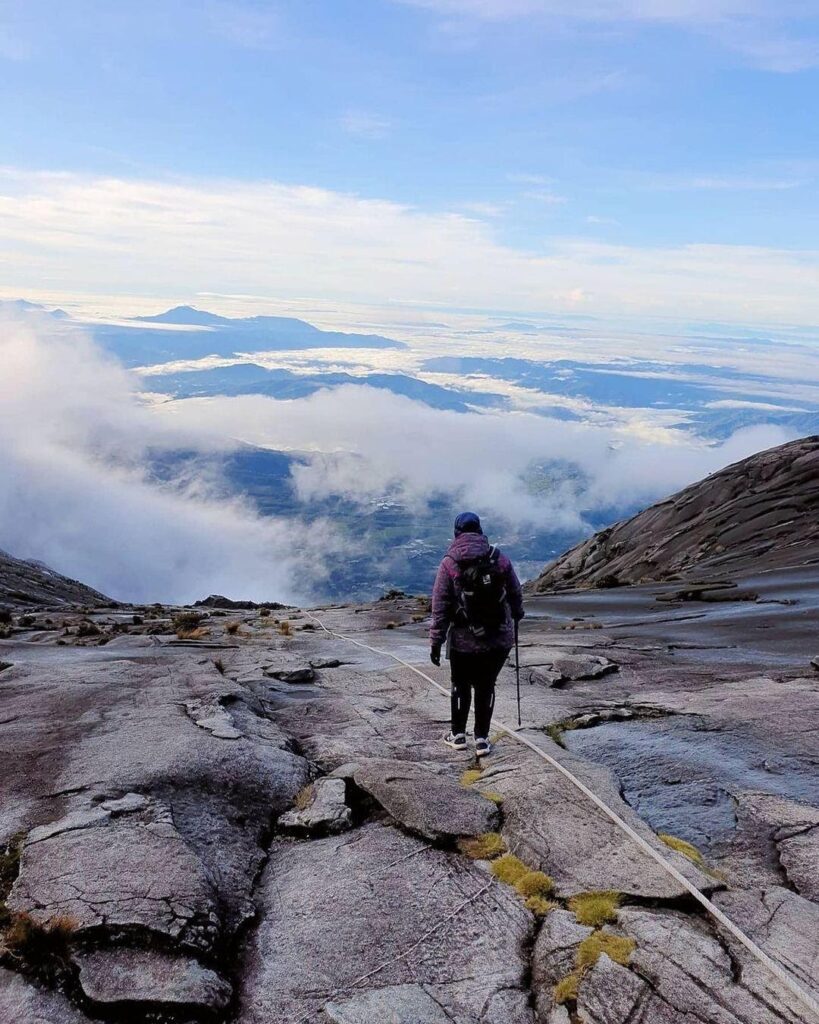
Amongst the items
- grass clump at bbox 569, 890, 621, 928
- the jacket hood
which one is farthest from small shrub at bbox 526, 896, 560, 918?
the jacket hood

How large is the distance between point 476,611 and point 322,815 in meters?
4.30

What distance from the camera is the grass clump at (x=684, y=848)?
9.91m

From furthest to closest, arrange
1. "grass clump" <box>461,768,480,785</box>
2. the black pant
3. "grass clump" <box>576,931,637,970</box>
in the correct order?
the black pant → "grass clump" <box>461,768,480,785</box> → "grass clump" <box>576,931,637,970</box>

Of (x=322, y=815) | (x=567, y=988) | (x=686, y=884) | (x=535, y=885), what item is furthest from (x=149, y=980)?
(x=686, y=884)

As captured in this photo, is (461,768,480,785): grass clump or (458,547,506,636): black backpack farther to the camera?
(458,547,506,636): black backpack

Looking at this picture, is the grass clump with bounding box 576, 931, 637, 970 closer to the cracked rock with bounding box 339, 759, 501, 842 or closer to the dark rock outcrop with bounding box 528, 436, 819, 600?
the cracked rock with bounding box 339, 759, 501, 842

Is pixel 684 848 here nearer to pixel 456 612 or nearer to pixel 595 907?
pixel 595 907

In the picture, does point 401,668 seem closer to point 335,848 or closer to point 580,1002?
point 335,848

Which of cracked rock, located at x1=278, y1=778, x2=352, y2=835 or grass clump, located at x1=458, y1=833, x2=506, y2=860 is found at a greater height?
grass clump, located at x1=458, y1=833, x2=506, y2=860

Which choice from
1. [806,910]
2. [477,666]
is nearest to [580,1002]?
[806,910]

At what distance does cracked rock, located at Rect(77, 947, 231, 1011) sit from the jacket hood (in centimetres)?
723

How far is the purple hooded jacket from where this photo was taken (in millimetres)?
13172

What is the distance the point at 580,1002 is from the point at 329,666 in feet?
56.7

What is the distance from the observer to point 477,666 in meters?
13.8
